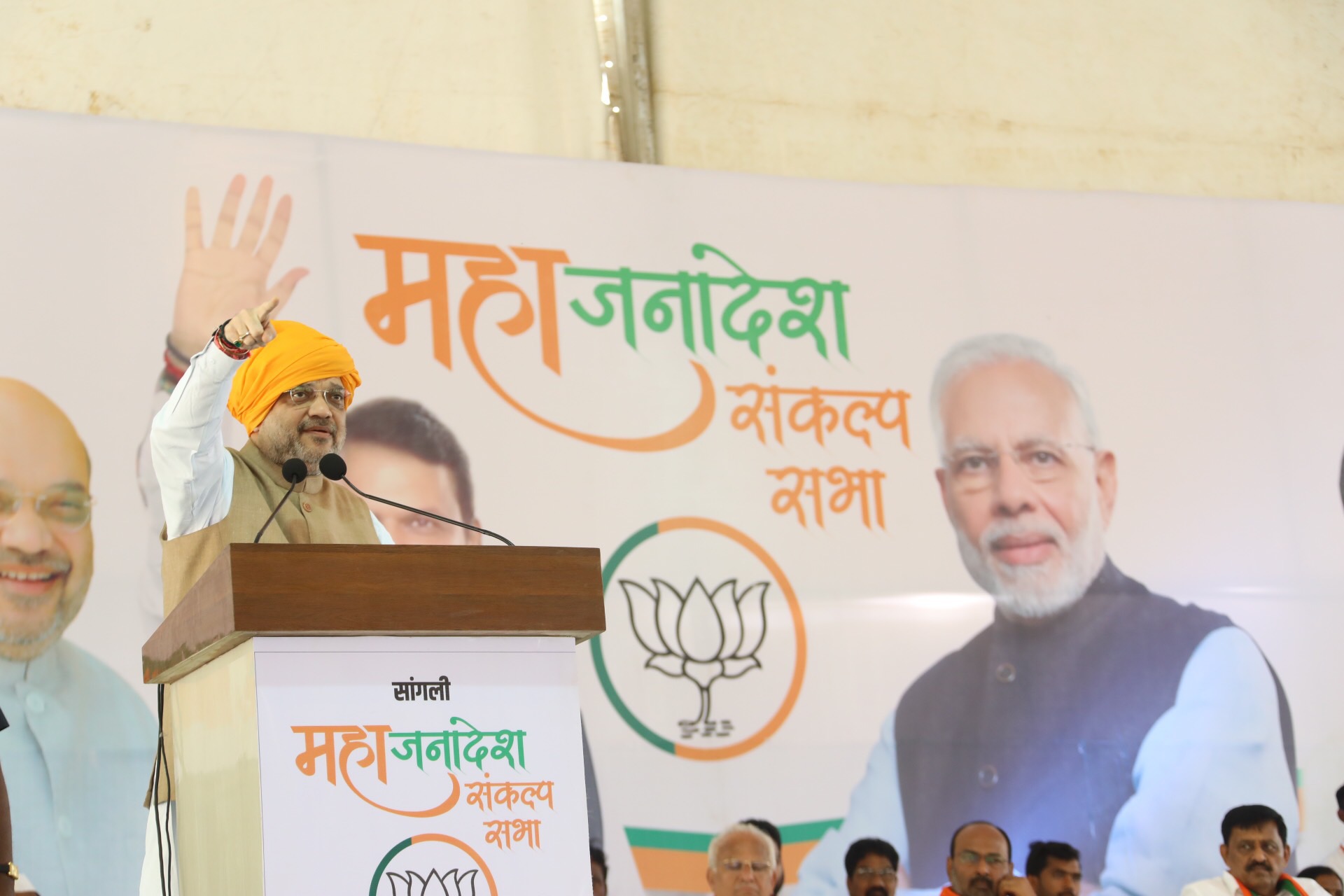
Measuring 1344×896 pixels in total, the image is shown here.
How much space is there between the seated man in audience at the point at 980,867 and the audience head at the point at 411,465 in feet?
4.90

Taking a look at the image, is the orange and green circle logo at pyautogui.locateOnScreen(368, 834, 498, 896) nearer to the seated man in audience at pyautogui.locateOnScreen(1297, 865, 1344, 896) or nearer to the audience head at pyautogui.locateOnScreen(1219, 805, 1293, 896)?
the audience head at pyautogui.locateOnScreen(1219, 805, 1293, 896)

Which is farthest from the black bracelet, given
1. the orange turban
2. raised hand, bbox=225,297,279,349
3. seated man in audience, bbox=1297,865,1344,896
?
seated man in audience, bbox=1297,865,1344,896

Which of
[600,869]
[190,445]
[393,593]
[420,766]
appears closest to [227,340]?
[190,445]

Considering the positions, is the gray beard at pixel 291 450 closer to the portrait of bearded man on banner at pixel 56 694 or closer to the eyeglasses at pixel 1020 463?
Result: the portrait of bearded man on banner at pixel 56 694

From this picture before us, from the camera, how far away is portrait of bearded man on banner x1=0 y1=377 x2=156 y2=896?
3312 mm

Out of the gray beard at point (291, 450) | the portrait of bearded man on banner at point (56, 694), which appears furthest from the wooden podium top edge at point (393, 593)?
the portrait of bearded man on banner at point (56, 694)

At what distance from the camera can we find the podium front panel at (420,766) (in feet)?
4.38

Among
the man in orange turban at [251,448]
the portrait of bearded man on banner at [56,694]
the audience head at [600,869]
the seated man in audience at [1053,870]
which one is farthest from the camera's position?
the seated man in audience at [1053,870]

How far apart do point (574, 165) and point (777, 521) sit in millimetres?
1120

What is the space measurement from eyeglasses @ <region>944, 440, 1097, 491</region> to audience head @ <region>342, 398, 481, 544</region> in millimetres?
1382

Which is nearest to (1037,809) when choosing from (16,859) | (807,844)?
(807,844)

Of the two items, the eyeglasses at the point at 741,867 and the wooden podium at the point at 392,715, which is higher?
the wooden podium at the point at 392,715

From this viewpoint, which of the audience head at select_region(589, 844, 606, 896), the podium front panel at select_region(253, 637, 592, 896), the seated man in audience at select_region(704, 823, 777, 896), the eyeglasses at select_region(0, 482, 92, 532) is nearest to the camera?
the podium front panel at select_region(253, 637, 592, 896)

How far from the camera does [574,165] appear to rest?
4.19 m
